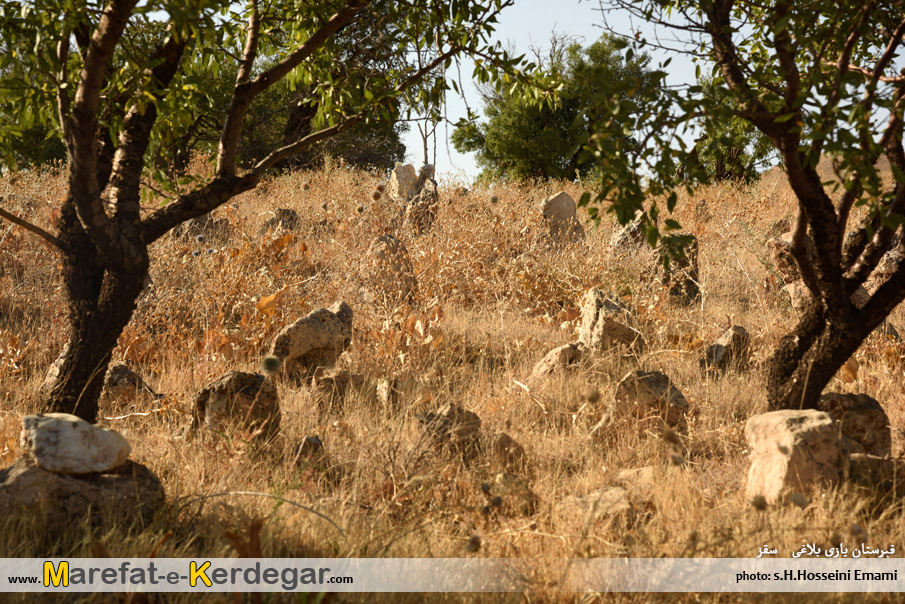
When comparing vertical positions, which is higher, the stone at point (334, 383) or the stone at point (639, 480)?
the stone at point (334, 383)

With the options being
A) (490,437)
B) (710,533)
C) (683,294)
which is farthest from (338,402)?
(683,294)

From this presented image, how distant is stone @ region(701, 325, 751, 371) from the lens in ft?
13.6

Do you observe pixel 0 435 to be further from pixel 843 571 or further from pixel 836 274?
pixel 836 274

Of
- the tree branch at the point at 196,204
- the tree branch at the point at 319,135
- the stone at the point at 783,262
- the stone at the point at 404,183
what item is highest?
the stone at the point at 404,183

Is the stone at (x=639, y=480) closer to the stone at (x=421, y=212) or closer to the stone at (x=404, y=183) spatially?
the stone at (x=421, y=212)

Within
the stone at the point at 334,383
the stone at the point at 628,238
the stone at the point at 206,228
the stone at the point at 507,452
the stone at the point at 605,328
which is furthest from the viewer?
the stone at the point at 628,238

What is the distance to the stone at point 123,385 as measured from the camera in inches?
139

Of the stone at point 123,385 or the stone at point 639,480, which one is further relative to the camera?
the stone at point 123,385

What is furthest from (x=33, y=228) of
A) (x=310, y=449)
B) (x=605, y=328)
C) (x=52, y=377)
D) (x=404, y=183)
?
(x=404, y=183)

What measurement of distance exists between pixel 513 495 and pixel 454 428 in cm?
44

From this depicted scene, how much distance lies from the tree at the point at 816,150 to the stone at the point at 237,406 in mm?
1889

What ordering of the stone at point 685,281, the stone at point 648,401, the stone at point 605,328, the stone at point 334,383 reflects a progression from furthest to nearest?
the stone at point 685,281 < the stone at point 605,328 < the stone at point 334,383 < the stone at point 648,401

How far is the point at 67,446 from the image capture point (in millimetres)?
2240

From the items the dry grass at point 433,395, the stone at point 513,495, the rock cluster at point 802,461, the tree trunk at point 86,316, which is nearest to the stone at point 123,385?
the dry grass at point 433,395
